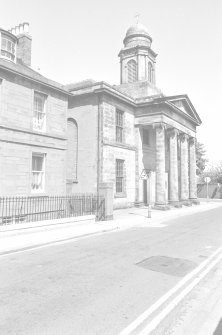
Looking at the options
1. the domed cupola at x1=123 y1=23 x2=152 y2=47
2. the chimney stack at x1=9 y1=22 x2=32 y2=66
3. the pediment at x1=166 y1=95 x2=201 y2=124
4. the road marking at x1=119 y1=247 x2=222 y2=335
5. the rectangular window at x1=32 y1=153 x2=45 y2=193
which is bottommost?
the road marking at x1=119 y1=247 x2=222 y2=335

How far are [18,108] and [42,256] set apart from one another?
32.7 feet

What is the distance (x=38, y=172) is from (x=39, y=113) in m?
3.58

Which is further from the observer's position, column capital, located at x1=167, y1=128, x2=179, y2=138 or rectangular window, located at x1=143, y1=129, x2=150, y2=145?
rectangular window, located at x1=143, y1=129, x2=150, y2=145

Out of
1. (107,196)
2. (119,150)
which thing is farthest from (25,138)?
(119,150)

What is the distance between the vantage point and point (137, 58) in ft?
103

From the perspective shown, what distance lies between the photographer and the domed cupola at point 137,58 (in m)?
31.2

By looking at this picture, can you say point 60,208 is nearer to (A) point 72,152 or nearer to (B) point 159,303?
(A) point 72,152

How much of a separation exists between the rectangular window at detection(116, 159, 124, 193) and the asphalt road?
1295 centimetres

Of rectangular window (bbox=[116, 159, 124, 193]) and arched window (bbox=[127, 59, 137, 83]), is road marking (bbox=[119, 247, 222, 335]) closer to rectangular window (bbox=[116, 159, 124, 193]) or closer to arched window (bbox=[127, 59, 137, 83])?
rectangular window (bbox=[116, 159, 124, 193])

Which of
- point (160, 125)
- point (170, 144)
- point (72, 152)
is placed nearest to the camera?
point (72, 152)

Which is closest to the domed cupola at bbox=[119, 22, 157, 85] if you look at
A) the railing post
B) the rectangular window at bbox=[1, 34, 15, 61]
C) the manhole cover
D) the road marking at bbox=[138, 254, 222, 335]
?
the rectangular window at bbox=[1, 34, 15, 61]

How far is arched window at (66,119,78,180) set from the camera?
23484 mm

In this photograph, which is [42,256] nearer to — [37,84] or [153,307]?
[153,307]

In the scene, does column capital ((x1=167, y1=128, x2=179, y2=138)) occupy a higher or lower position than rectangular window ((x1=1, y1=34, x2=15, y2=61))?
lower
